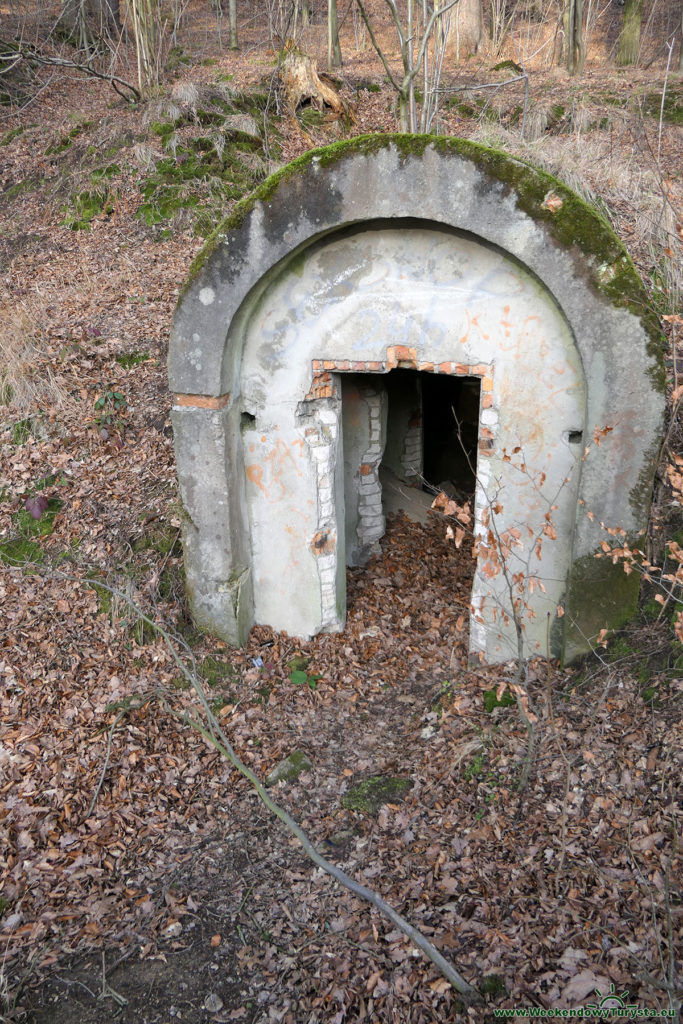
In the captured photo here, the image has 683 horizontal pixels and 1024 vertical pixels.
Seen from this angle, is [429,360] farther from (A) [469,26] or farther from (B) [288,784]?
(A) [469,26]

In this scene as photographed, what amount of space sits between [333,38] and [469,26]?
334cm

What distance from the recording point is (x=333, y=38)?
14633 millimetres

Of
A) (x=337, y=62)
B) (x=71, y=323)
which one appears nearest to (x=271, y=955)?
(x=71, y=323)

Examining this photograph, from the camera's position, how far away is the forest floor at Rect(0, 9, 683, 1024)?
3.75 m

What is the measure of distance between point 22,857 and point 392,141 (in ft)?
17.8

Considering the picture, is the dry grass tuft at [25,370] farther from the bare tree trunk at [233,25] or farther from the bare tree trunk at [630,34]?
the bare tree trunk at [630,34]

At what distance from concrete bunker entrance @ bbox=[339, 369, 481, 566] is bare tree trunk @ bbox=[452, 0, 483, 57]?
409 inches

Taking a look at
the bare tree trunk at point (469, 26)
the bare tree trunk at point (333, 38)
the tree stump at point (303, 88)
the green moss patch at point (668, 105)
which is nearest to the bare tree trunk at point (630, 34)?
the bare tree trunk at point (469, 26)

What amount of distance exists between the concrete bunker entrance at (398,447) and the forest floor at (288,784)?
449mm

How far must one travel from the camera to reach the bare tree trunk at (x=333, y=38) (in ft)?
46.4

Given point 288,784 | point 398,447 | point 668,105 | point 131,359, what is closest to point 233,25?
point 668,105

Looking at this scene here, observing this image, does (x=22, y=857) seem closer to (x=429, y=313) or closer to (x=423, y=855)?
(x=423, y=855)

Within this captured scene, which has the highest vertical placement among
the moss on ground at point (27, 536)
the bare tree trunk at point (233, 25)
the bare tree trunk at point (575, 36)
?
the bare tree trunk at point (233, 25)

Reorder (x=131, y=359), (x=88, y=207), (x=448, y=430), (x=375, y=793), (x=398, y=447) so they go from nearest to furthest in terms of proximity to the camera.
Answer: (x=375, y=793) → (x=398, y=447) → (x=131, y=359) → (x=448, y=430) → (x=88, y=207)
